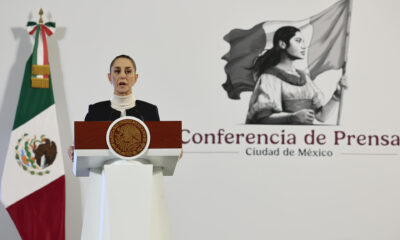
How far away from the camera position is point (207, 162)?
18.3ft

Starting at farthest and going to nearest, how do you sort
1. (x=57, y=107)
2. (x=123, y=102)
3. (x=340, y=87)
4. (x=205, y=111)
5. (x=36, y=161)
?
(x=340, y=87)
(x=205, y=111)
(x=57, y=107)
(x=36, y=161)
(x=123, y=102)

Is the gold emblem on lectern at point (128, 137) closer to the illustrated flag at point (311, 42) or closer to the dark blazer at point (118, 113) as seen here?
the dark blazer at point (118, 113)

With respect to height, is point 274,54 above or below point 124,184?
above

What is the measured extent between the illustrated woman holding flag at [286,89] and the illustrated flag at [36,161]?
179cm

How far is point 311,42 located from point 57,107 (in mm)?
2397

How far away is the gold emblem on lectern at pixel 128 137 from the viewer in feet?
10.0

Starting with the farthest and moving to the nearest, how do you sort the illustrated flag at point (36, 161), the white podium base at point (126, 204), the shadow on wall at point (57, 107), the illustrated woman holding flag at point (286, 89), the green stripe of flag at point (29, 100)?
the illustrated woman holding flag at point (286, 89) → the shadow on wall at point (57, 107) → the green stripe of flag at point (29, 100) → the illustrated flag at point (36, 161) → the white podium base at point (126, 204)

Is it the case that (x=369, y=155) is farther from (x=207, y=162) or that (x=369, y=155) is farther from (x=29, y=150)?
(x=29, y=150)

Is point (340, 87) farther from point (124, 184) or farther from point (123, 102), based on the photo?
point (124, 184)

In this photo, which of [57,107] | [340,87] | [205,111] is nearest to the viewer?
[57,107]

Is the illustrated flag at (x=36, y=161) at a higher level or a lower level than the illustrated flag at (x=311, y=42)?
lower

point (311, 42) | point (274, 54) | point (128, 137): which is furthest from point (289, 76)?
point (128, 137)

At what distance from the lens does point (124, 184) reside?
3.04 metres

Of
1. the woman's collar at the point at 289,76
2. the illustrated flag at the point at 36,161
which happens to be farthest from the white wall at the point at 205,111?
the woman's collar at the point at 289,76
